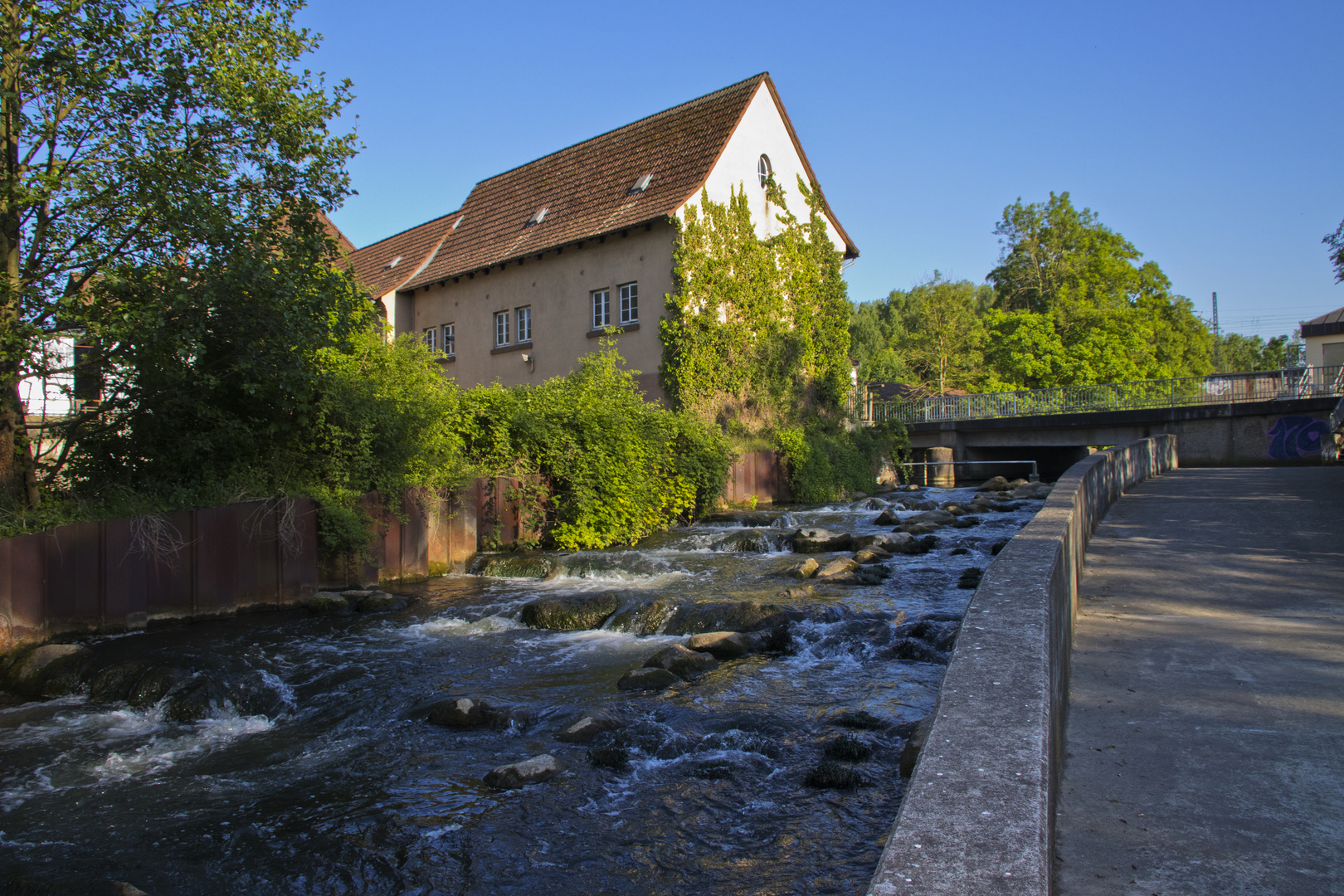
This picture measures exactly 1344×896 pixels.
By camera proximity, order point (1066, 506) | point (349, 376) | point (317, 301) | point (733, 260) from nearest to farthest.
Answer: point (1066, 506) < point (317, 301) < point (349, 376) < point (733, 260)

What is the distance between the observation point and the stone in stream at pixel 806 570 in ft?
42.8

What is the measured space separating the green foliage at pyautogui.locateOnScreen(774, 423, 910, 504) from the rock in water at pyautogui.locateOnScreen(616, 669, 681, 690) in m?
18.8

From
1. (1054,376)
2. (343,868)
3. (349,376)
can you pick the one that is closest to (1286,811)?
(343,868)

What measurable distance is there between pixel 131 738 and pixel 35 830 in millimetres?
1712

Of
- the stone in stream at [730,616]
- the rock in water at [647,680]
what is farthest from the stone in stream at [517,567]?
the rock in water at [647,680]

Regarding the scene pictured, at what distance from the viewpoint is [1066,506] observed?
8.20 m

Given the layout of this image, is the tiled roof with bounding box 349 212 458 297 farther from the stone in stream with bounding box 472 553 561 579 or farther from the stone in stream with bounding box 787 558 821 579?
the stone in stream with bounding box 787 558 821 579

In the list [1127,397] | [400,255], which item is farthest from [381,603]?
[1127,397]

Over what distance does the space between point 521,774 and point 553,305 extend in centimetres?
2378

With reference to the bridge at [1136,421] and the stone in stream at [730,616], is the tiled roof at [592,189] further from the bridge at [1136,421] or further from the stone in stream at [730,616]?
the stone in stream at [730,616]

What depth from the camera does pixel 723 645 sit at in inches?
350

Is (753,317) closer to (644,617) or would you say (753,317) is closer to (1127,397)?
(644,617)

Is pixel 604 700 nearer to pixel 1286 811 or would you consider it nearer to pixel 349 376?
pixel 1286 811

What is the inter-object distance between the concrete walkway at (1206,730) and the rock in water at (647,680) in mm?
3507
